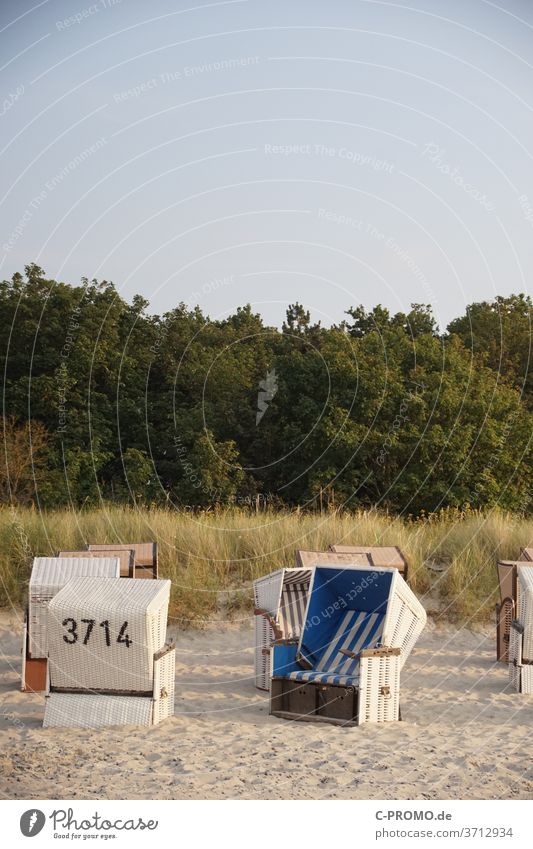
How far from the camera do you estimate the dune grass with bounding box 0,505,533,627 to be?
1162 centimetres

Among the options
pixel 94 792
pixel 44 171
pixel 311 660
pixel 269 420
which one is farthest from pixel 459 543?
pixel 269 420

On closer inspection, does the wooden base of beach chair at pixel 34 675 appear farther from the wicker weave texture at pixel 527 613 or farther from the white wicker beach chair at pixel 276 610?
the wicker weave texture at pixel 527 613

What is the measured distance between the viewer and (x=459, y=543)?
1312cm

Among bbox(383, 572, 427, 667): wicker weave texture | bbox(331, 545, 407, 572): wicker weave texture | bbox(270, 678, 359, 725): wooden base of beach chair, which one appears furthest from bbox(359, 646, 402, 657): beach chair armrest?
bbox(331, 545, 407, 572): wicker weave texture

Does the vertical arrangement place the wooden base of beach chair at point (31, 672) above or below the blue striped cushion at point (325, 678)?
below

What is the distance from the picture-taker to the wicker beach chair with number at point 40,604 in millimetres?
8594

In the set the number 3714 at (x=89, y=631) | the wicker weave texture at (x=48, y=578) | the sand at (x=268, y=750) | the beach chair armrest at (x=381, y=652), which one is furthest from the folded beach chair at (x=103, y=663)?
the beach chair armrest at (x=381, y=652)

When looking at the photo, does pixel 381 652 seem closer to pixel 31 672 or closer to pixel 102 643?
pixel 102 643

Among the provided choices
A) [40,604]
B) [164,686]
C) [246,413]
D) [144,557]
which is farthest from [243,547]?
[246,413]

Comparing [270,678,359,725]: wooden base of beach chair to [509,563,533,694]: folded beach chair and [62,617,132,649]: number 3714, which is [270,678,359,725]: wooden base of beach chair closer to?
[62,617,132,649]: number 3714

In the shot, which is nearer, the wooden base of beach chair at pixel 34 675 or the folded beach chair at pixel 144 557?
the wooden base of beach chair at pixel 34 675

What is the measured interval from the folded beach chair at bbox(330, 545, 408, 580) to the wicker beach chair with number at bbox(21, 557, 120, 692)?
107 inches

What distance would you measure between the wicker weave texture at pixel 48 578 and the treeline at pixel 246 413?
57.1 feet

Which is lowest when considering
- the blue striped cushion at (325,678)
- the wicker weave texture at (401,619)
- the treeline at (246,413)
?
the blue striped cushion at (325,678)
